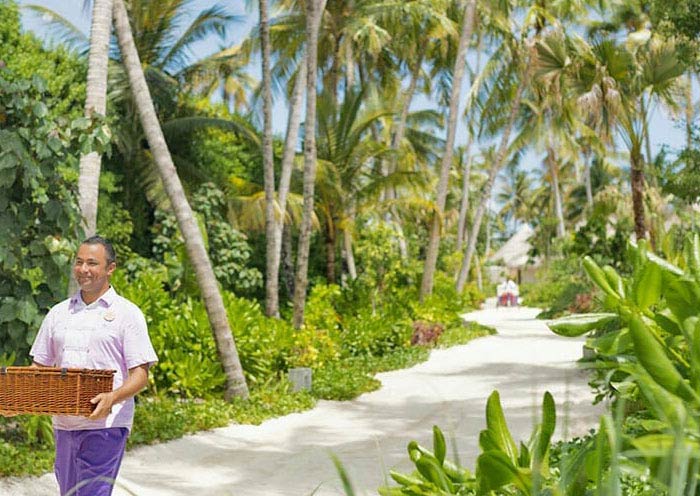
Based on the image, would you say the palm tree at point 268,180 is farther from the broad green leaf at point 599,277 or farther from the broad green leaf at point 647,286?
the broad green leaf at point 647,286

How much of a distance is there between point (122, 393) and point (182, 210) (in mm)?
6204

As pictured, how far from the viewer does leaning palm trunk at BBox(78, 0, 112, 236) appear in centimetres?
795

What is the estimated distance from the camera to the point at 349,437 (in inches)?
334

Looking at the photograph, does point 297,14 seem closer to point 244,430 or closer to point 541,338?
point 541,338

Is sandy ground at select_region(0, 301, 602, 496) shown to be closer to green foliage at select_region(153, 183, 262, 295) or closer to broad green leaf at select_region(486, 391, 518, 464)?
broad green leaf at select_region(486, 391, 518, 464)

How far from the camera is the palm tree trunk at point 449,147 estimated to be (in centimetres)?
1856

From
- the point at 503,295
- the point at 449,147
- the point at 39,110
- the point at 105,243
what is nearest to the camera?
the point at 105,243

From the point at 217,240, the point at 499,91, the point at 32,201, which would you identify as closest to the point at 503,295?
the point at 499,91

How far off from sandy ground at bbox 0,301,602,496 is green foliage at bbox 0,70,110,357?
4.22ft

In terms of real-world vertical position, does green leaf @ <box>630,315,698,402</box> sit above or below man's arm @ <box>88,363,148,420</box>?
above

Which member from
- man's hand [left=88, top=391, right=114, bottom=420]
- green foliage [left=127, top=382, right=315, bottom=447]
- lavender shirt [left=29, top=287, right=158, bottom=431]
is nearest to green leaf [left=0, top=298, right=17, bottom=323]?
green foliage [left=127, top=382, right=315, bottom=447]

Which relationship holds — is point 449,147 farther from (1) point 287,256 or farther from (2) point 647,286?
(2) point 647,286

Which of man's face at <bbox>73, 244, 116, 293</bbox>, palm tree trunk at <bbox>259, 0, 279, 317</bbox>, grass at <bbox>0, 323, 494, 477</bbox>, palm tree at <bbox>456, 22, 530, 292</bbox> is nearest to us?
man's face at <bbox>73, 244, 116, 293</bbox>

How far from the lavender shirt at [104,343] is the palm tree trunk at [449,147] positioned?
1462 centimetres
